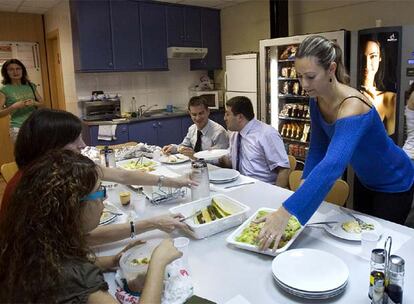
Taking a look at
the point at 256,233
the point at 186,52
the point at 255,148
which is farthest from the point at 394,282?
the point at 186,52

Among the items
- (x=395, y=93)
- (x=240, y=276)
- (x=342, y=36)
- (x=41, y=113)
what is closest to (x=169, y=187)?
(x=41, y=113)

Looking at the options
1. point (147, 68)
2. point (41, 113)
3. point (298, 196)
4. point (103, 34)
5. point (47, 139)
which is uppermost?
point (103, 34)

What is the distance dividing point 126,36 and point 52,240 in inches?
171

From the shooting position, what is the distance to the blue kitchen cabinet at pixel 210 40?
218 inches

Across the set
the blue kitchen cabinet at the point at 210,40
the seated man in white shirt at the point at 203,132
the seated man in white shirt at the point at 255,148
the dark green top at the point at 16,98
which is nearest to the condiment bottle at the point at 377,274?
the seated man in white shirt at the point at 255,148

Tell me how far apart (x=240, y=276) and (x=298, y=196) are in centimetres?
34

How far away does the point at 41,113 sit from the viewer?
1.50 metres

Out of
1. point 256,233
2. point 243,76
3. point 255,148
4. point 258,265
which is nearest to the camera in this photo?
point 258,265

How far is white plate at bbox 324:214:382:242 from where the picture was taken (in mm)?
1325

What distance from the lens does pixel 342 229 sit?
4.53 feet

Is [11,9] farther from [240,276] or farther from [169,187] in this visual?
[240,276]

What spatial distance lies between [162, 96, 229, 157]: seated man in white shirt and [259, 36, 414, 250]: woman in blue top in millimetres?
1448

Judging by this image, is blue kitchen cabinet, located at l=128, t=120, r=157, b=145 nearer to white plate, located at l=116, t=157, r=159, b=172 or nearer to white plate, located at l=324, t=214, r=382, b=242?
white plate, located at l=116, t=157, r=159, b=172

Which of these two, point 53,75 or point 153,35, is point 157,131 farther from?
point 53,75
